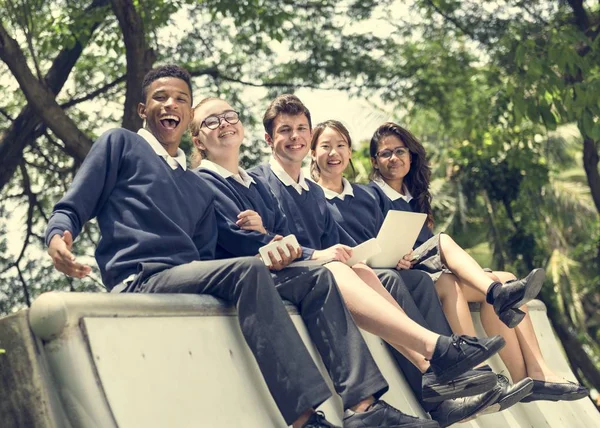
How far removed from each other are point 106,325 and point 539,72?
6.57 metres

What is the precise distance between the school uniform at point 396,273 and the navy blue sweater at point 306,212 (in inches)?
13.1

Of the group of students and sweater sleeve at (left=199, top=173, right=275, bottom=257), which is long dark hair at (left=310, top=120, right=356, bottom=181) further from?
sweater sleeve at (left=199, top=173, right=275, bottom=257)

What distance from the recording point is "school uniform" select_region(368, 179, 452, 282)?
6.32 metres

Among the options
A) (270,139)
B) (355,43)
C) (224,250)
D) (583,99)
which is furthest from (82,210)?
(355,43)

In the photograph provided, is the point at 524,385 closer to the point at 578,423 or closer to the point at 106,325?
the point at 578,423

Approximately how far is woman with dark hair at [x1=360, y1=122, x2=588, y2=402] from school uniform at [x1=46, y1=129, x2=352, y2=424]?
1.72m

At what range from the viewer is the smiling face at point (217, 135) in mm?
5414

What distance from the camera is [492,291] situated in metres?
5.96

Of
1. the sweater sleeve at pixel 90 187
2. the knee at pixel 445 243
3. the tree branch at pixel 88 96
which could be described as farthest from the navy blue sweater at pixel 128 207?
the tree branch at pixel 88 96

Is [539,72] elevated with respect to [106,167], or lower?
elevated

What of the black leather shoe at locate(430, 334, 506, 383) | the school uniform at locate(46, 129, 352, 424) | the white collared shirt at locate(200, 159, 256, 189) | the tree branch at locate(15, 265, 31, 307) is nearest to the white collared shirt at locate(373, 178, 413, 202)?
the white collared shirt at locate(200, 159, 256, 189)

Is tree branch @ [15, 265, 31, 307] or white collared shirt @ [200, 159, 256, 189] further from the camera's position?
tree branch @ [15, 265, 31, 307]

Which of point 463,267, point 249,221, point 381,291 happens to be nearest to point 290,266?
point 249,221

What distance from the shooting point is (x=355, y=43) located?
501 inches
